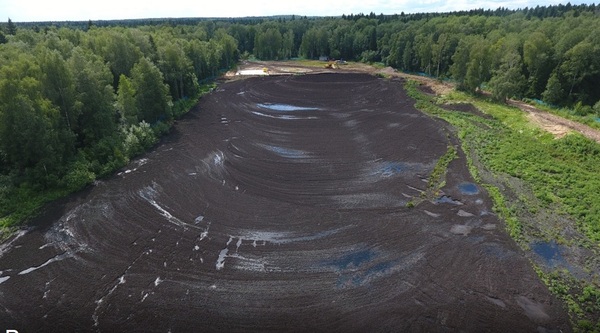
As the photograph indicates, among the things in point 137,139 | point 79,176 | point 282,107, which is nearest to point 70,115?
point 137,139

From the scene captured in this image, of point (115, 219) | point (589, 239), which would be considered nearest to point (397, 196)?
point (589, 239)

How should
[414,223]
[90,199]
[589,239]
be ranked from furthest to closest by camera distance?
1. [90,199]
2. [414,223]
3. [589,239]

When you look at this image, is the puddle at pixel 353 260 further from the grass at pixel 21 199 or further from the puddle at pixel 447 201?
the grass at pixel 21 199

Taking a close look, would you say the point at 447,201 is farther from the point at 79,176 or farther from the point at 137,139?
the point at 137,139

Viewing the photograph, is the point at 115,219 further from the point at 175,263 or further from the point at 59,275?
the point at 175,263

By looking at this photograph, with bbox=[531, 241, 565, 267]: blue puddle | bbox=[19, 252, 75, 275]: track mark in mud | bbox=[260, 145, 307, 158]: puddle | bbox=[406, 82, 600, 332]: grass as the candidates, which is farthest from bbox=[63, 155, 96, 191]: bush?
bbox=[531, 241, 565, 267]: blue puddle

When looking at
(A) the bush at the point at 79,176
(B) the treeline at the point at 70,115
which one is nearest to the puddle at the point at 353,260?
(A) the bush at the point at 79,176

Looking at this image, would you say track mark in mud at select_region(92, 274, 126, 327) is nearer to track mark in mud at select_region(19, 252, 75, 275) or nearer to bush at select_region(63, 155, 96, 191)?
track mark in mud at select_region(19, 252, 75, 275)

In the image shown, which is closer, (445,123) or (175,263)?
(175,263)
